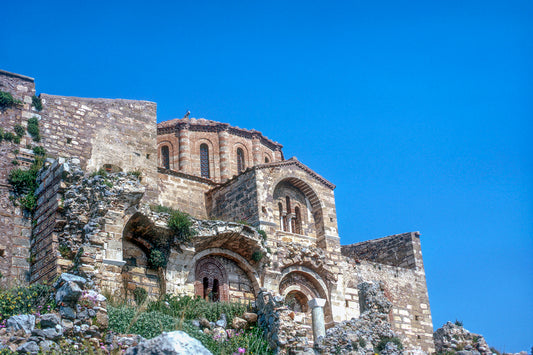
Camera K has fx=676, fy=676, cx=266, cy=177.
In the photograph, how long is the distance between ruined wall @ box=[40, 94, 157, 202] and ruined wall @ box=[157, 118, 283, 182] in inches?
264

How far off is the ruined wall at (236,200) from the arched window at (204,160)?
590 centimetres

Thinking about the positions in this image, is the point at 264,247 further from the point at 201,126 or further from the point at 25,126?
the point at 201,126

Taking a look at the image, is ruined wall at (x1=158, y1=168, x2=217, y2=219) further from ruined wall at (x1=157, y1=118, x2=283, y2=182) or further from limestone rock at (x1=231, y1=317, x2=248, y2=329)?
limestone rock at (x1=231, y1=317, x2=248, y2=329)

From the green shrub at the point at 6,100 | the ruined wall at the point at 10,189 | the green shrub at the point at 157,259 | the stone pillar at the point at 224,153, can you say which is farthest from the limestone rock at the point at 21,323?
the stone pillar at the point at 224,153

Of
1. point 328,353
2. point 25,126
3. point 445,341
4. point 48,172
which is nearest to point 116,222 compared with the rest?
point 48,172

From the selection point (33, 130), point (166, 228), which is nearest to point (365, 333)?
point (166, 228)

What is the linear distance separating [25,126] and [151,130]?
5.43m

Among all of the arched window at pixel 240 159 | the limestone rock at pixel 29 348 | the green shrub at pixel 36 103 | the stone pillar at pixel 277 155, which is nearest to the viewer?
the limestone rock at pixel 29 348

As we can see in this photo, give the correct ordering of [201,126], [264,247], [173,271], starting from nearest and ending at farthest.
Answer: [173,271] → [264,247] → [201,126]

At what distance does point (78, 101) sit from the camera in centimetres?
2483

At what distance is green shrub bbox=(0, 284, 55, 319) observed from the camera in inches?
576

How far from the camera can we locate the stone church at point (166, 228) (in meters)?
19.0

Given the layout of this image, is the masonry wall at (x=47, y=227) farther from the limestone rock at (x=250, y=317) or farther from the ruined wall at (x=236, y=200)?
the ruined wall at (x=236, y=200)

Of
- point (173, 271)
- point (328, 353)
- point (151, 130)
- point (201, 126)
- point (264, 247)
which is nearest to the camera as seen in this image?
point (328, 353)
